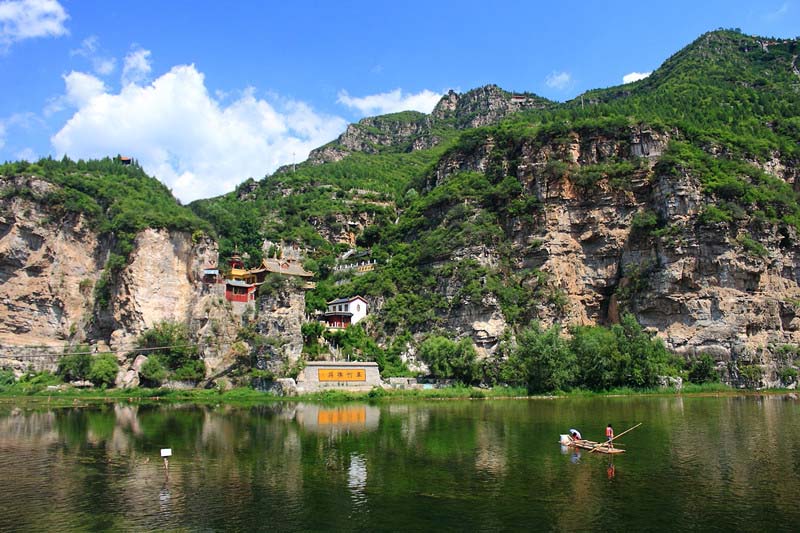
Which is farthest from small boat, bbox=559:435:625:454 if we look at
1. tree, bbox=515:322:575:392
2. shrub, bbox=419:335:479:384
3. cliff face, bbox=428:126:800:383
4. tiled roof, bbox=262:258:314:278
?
tiled roof, bbox=262:258:314:278

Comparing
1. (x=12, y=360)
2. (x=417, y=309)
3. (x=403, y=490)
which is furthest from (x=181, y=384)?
(x=403, y=490)

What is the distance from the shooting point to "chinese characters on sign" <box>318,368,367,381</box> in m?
55.0

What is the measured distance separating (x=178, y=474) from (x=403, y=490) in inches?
371

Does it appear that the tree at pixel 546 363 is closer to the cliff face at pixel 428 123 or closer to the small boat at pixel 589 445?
the small boat at pixel 589 445

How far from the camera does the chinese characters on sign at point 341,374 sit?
55.0m

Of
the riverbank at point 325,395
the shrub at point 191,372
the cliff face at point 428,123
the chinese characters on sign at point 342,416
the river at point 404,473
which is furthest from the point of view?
the cliff face at point 428,123

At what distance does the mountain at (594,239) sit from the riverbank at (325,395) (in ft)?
12.1

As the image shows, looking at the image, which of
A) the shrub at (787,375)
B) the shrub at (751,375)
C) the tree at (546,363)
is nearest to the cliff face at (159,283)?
the tree at (546,363)

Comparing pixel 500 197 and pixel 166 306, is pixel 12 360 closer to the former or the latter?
pixel 166 306

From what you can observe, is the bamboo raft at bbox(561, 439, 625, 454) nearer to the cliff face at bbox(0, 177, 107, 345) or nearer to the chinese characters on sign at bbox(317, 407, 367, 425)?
the chinese characters on sign at bbox(317, 407, 367, 425)

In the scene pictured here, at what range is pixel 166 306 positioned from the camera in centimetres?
6581

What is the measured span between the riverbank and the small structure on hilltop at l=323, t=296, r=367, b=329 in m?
13.0

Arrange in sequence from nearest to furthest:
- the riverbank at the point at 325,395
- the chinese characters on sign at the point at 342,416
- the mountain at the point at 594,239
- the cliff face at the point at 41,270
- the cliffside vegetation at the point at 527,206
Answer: the chinese characters on sign at the point at 342,416 → the riverbank at the point at 325,395 → the mountain at the point at 594,239 → the cliffside vegetation at the point at 527,206 → the cliff face at the point at 41,270

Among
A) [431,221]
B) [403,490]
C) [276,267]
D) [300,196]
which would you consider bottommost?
[403,490]
